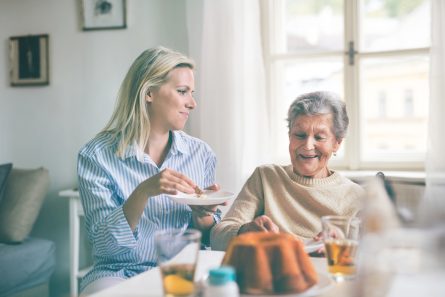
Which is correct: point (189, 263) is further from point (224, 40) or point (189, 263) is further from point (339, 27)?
point (339, 27)

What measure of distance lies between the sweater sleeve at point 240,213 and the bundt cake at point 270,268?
0.63m

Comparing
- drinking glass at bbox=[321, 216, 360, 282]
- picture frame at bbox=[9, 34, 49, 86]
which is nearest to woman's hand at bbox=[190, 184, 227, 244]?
drinking glass at bbox=[321, 216, 360, 282]

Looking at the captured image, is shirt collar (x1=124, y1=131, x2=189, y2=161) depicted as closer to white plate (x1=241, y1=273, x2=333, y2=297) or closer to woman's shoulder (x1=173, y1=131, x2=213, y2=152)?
woman's shoulder (x1=173, y1=131, x2=213, y2=152)

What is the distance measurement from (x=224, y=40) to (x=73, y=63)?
3.72 feet

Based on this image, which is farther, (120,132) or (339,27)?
(339,27)

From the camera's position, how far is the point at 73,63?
3.58m

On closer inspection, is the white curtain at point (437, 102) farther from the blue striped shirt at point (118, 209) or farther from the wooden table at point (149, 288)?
the wooden table at point (149, 288)

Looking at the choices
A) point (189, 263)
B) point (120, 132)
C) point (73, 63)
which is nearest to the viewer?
point (189, 263)

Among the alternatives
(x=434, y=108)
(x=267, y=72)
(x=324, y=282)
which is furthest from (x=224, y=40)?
(x=324, y=282)

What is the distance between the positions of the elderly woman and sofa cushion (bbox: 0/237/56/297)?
60.8 inches

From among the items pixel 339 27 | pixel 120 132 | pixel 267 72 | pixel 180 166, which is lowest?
pixel 180 166

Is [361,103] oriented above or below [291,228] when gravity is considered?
above

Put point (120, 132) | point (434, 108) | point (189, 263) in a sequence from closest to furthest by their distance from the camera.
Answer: point (189, 263)
point (120, 132)
point (434, 108)

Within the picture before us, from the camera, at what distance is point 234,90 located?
2.95m
